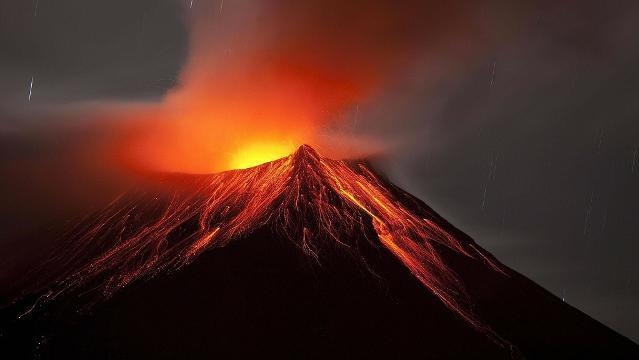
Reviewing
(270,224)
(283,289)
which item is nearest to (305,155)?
(270,224)

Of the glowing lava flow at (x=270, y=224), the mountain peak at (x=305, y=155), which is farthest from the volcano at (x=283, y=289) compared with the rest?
the mountain peak at (x=305, y=155)

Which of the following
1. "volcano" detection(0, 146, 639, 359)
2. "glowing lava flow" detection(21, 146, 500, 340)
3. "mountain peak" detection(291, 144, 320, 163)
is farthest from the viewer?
Answer: "mountain peak" detection(291, 144, 320, 163)

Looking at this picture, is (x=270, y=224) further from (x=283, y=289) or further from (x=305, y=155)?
(x=305, y=155)

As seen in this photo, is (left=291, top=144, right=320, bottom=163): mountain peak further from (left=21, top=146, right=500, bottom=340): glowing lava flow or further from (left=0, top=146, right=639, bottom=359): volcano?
(left=0, top=146, right=639, bottom=359): volcano

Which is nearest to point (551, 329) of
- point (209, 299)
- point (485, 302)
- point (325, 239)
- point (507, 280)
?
point (485, 302)

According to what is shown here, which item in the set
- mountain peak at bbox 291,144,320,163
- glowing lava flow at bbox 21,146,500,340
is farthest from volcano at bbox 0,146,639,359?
mountain peak at bbox 291,144,320,163

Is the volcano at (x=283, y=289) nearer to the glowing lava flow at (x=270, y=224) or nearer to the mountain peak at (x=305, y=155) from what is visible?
the glowing lava flow at (x=270, y=224)
